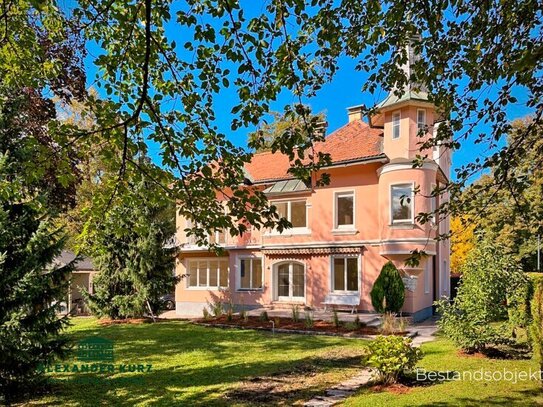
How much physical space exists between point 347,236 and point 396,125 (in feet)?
20.2

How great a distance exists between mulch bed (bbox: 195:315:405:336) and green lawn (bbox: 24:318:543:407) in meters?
1.37

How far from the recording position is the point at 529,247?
123 feet

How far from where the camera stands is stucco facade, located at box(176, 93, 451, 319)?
20.7 meters

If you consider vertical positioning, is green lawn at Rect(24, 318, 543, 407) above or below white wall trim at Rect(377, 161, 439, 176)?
below

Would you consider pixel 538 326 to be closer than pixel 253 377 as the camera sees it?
Yes

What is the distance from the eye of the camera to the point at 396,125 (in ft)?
69.9

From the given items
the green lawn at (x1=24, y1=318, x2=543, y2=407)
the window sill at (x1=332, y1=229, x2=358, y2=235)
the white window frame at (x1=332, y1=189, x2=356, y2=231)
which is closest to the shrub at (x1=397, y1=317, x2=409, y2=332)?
the green lawn at (x1=24, y1=318, x2=543, y2=407)

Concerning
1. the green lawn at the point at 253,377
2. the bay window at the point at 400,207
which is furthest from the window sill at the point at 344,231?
the green lawn at the point at 253,377

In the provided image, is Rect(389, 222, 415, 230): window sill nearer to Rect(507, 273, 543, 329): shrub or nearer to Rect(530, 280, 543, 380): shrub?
Rect(507, 273, 543, 329): shrub

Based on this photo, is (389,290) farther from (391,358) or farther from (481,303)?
(391,358)

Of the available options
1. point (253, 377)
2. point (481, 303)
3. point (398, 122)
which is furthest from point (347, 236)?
point (253, 377)

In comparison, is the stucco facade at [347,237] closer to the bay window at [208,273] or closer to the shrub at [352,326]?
the bay window at [208,273]

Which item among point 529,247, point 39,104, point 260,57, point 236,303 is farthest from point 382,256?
point 529,247

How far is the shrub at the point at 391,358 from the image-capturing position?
871cm
